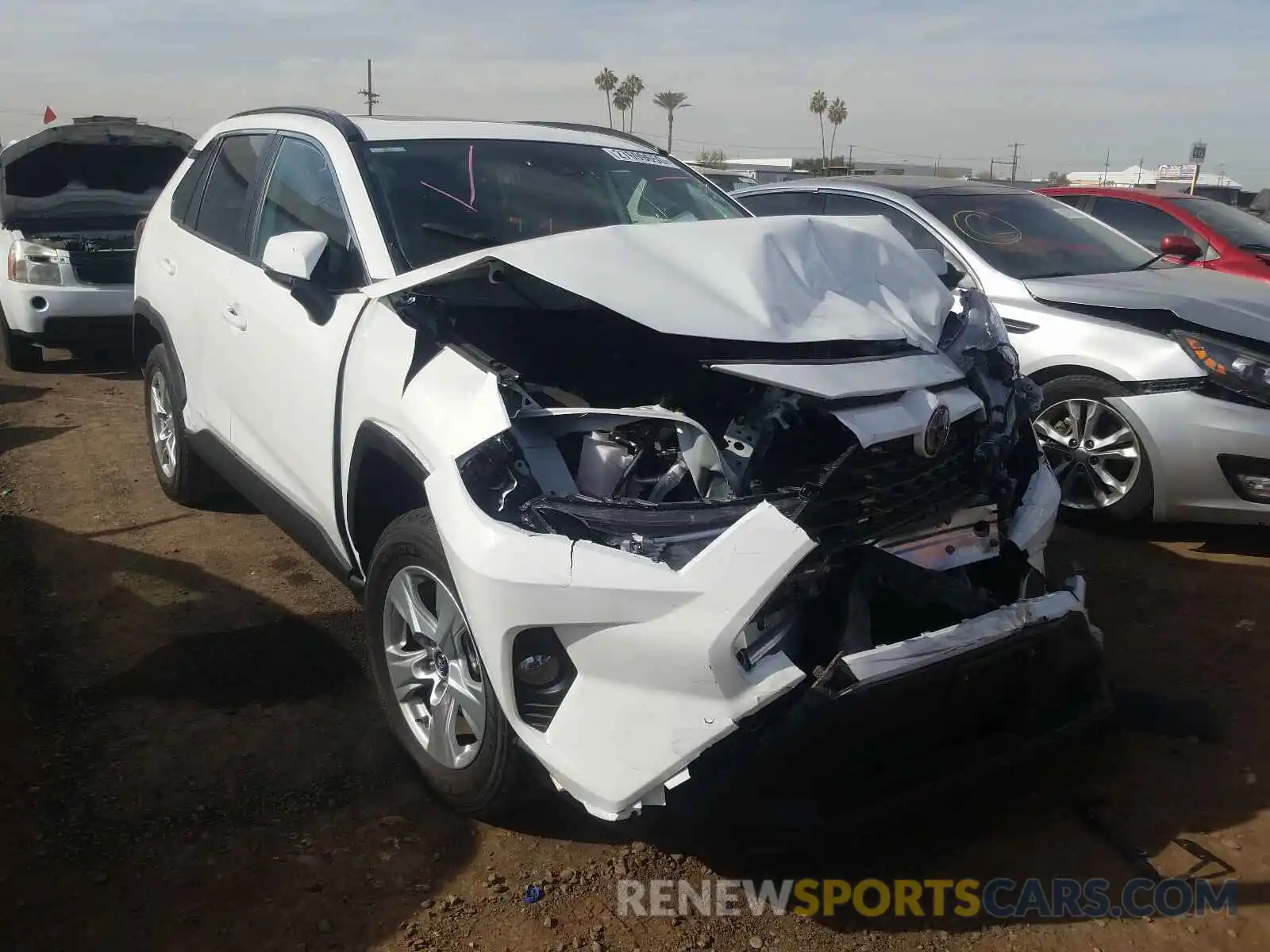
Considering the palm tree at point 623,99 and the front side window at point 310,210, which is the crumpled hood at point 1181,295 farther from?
the palm tree at point 623,99

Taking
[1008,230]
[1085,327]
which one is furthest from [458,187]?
[1008,230]

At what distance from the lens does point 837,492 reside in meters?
2.52

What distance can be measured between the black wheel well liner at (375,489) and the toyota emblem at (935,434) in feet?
4.43

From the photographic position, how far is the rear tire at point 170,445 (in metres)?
4.95

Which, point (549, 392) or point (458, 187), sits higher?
point (458, 187)

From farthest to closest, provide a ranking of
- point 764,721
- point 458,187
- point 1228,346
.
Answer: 1. point 1228,346
2. point 458,187
3. point 764,721

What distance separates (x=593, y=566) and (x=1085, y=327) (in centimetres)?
374

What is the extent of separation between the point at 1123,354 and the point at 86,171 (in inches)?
341

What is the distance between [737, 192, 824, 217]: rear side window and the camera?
6.70 metres

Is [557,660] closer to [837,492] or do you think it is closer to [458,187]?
[837,492]

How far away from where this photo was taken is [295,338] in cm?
360

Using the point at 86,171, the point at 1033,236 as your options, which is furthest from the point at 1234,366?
the point at 86,171

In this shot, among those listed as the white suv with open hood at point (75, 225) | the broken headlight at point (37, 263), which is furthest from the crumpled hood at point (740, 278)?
the broken headlight at point (37, 263)

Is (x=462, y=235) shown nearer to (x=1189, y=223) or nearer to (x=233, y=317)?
(x=233, y=317)
